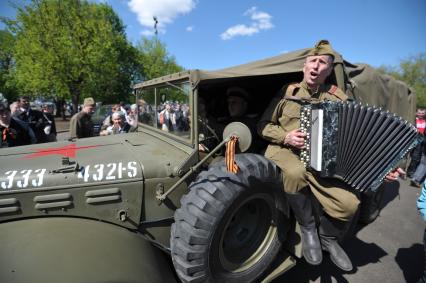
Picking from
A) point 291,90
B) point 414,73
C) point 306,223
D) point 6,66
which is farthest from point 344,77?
point 6,66

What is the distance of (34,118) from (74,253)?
15.9ft

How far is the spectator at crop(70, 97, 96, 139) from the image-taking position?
5.25 metres

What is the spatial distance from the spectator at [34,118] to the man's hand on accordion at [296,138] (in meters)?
4.99

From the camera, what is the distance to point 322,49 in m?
2.73

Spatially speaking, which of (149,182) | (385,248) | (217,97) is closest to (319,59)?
(217,97)

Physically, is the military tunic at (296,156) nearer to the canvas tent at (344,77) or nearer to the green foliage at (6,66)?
the canvas tent at (344,77)

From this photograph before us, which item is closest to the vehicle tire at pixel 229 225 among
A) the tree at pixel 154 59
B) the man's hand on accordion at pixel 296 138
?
the man's hand on accordion at pixel 296 138

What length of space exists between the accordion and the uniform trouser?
0.29ft

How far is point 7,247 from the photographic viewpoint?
1732 mm

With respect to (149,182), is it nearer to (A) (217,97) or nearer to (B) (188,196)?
(B) (188,196)

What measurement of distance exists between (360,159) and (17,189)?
8.99ft

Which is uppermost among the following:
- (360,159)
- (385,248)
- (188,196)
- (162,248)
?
(360,159)

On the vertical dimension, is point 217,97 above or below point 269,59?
below

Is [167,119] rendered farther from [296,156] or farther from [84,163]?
[296,156]
